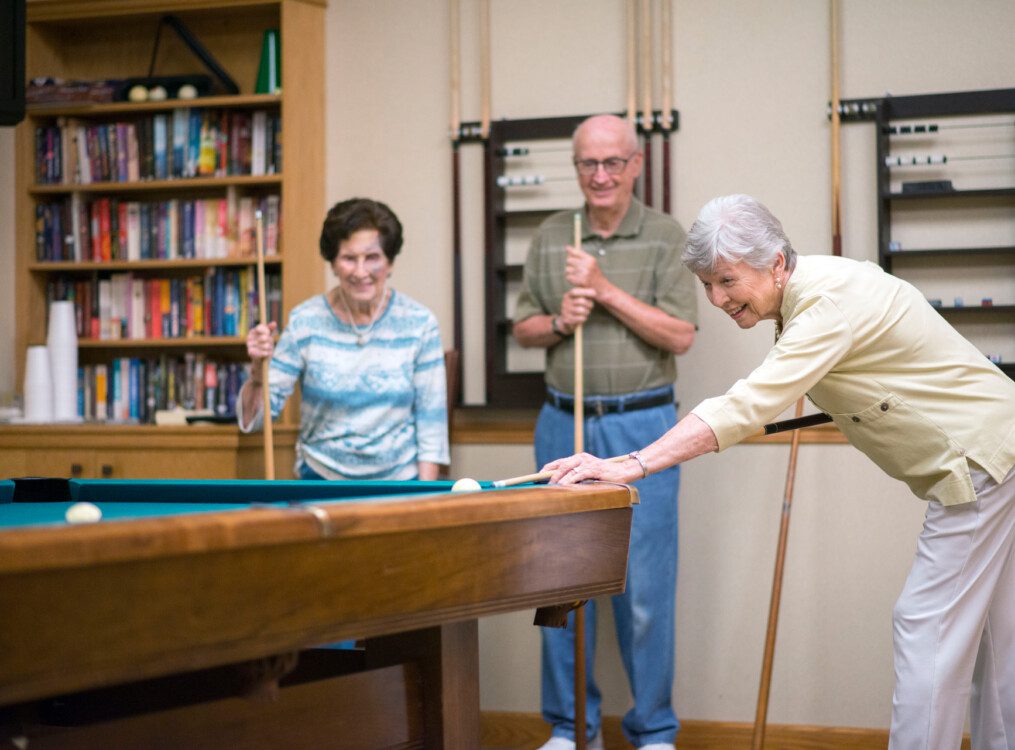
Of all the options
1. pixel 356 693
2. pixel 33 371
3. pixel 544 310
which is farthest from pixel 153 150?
pixel 356 693

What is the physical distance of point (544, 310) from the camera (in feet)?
11.3

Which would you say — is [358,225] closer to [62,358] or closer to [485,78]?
[485,78]

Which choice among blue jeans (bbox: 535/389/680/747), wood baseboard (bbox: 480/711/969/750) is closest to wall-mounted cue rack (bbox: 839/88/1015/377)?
blue jeans (bbox: 535/389/680/747)

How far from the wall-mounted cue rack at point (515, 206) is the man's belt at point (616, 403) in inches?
16.1

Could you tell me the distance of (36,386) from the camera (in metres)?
3.85

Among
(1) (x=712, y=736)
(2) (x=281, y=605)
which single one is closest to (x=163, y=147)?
(1) (x=712, y=736)

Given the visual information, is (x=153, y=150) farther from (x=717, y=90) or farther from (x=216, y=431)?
(x=717, y=90)

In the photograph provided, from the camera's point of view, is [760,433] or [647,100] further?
[647,100]

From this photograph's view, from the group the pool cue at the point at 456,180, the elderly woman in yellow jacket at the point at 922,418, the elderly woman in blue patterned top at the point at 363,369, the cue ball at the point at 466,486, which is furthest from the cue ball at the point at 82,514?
the pool cue at the point at 456,180

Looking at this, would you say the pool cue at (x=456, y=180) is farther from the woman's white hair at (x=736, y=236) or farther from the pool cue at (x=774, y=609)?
the woman's white hair at (x=736, y=236)

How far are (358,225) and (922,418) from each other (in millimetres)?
1621

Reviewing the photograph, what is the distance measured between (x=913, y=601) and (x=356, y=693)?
117cm

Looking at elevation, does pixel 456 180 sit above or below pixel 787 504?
above

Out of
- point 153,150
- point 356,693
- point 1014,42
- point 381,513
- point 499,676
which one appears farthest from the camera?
point 153,150
